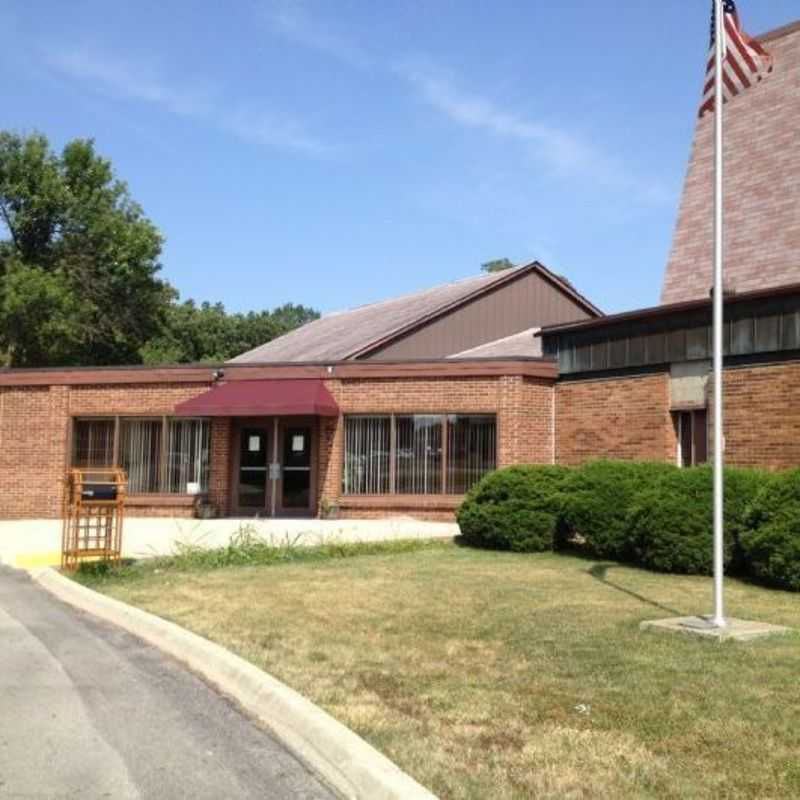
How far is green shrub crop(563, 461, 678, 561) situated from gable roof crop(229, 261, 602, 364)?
1245 centimetres

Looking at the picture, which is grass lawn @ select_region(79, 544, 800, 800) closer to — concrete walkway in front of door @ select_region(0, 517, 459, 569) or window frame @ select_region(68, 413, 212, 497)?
concrete walkway in front of door @ select_region(0, 517, 459, 569)

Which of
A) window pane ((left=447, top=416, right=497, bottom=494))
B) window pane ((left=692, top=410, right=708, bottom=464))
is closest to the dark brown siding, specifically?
window pane ((left=447, top=416, right=497, bottom=494))

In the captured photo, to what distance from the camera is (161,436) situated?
24.1 m

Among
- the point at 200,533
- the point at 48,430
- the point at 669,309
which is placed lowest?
the point at 200,533

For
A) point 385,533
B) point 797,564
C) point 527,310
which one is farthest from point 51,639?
point 527,310

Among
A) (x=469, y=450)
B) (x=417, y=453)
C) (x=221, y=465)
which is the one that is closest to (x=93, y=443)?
(x=221, y=465)

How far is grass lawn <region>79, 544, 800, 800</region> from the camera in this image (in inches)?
193

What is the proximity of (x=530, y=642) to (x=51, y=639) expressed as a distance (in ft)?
14.6

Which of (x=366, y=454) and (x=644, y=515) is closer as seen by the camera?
(x=644, y=515)

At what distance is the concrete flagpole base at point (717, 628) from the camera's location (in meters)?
8.12

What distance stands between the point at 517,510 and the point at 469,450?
6.70 m

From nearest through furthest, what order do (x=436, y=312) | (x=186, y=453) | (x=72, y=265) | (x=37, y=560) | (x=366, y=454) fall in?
(x=37, y=560) < (x=366, y=454) < (x=186, y=453) < (x=436, y=312) < (x=72, y=265)

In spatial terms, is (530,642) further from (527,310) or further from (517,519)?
(527,310)

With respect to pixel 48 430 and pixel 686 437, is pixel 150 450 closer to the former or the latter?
pixel 48 430
